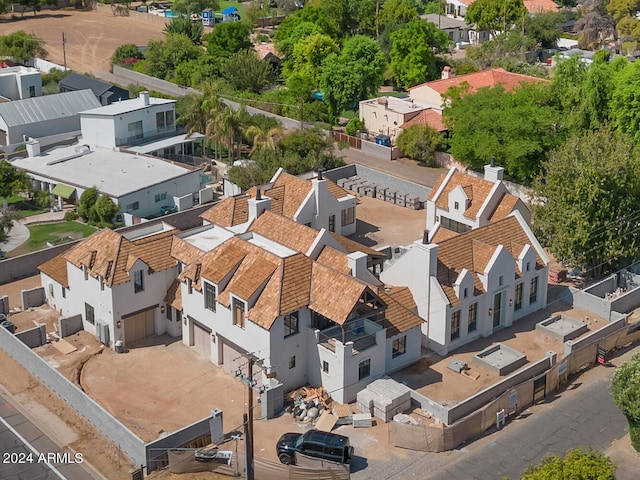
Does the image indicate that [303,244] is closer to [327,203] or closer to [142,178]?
[327,203]

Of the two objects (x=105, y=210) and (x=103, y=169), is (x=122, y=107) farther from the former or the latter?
(x=105, y=210)

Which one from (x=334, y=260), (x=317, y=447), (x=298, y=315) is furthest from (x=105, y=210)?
(x=317, y=447)

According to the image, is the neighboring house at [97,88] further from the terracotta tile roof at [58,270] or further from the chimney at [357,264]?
the chimney at [357,264]

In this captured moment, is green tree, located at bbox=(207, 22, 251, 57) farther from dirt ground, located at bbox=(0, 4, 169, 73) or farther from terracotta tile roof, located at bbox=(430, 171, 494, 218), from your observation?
terracotta tile roof, located at bbox=(430, 171, 494, 218)

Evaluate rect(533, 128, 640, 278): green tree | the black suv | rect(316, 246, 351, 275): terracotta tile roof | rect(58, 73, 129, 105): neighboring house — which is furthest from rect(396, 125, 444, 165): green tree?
the black suv

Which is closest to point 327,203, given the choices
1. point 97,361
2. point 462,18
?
point 97,361

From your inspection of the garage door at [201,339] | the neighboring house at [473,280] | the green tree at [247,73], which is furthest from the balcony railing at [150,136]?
the neighboring house at [473,280]

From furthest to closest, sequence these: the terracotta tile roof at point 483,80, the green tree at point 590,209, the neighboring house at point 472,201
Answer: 1. the terracotta tile roof at point 483,80
2. the neighboring house at point 472,201
3. the green tree at point 590,209
